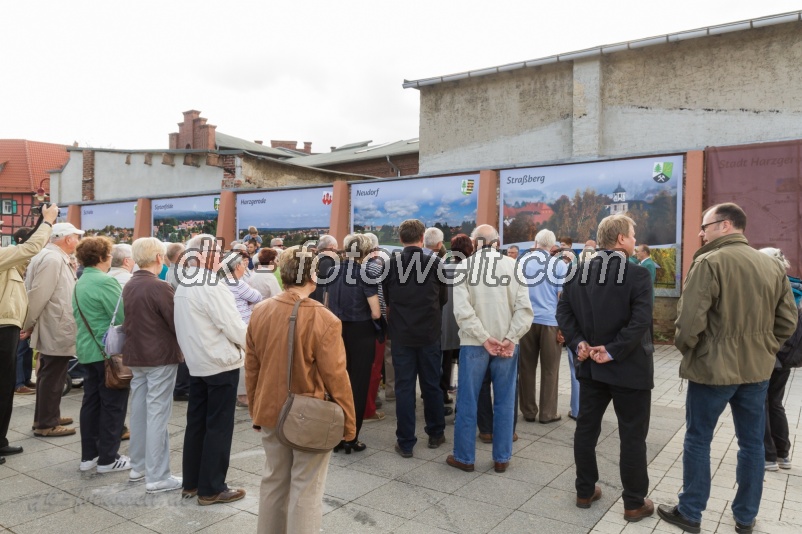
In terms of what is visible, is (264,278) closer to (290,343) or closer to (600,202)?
(290,343)

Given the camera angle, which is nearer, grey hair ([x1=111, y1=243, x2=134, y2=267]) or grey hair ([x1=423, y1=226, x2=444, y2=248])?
grey hair ([x1=111, y1=243, x2=134, y2=267])

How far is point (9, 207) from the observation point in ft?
156

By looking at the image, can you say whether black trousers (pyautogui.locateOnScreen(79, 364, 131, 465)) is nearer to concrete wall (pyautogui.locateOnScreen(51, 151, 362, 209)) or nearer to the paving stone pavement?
the paving stone pavement

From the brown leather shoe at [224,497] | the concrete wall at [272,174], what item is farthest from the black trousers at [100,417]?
the concrete wall at [272,174]

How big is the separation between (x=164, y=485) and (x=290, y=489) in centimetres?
179

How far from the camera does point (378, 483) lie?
4.71 metres

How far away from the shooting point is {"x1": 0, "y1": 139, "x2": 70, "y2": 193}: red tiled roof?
48.7 meters

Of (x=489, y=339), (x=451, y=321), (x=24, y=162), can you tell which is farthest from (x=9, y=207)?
(x=489, y=339)

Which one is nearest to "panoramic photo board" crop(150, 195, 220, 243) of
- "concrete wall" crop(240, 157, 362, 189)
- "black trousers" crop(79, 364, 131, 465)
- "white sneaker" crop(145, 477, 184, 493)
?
"concrete wall" crop(240, 157, 362, 189)

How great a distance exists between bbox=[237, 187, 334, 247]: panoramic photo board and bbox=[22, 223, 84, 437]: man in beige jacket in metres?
10.6

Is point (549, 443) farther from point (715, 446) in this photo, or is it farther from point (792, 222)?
point (792, 222)

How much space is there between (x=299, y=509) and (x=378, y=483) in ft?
5.37

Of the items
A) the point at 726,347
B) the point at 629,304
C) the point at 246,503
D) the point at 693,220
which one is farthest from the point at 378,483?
the point at 693,220

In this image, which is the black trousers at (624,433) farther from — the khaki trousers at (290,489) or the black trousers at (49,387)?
the black trousers at (49,387)
